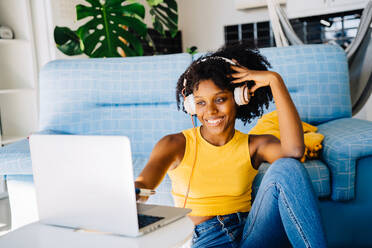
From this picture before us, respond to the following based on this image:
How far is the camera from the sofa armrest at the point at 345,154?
56.6 inches

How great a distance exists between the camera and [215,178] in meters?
1.12

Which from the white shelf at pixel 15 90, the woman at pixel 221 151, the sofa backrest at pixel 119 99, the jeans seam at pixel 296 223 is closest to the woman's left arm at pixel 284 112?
the woman at pixel 221 151

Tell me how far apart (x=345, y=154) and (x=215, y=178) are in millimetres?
624

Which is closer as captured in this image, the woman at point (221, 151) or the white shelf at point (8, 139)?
the woman at point (221, 151)

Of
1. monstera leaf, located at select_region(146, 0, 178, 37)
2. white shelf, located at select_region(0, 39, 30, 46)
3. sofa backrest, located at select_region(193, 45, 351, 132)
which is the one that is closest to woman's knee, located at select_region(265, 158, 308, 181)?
sofa backrest, located at select_region(193, 45, 351, 132)

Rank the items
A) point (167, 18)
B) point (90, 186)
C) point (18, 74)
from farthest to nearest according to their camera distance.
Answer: point (167, 18), point (18, 74), point (90, 186)

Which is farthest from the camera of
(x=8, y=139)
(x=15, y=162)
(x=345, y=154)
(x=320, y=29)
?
(x=320, y=29)

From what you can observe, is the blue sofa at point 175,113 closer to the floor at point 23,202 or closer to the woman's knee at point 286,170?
the floor at point 23,202

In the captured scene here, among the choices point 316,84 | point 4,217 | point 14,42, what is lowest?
point 4,217

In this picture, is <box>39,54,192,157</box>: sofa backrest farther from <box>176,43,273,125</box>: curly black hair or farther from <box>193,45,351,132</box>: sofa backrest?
<box>176,43,273,125</box>: curly black hair

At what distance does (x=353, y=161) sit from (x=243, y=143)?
1.82 feet

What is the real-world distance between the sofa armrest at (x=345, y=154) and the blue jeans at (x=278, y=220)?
598 millimetres

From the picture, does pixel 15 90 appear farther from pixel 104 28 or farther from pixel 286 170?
pixel 286 170

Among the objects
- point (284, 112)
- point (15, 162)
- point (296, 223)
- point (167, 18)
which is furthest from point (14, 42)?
point (296, 223)
